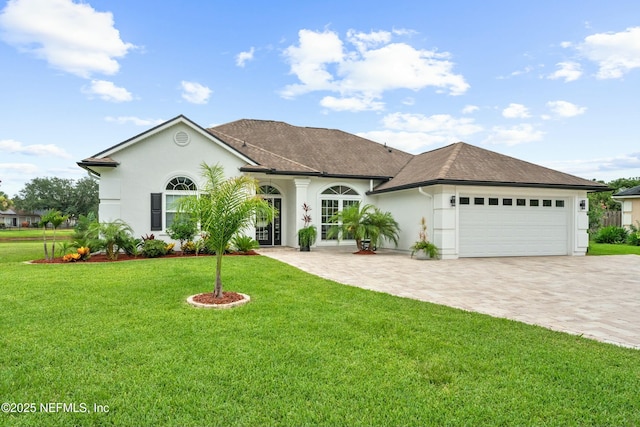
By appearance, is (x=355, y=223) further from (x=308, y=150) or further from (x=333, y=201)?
(x=308, y=150)

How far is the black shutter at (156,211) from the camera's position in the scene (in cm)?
1394

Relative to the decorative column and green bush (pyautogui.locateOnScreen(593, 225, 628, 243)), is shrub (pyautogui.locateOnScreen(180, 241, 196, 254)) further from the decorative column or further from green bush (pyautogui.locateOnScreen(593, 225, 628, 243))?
green bush (pyautogui.locateOnScreen(593, 225, 628, 243))

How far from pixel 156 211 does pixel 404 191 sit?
10.00 meters

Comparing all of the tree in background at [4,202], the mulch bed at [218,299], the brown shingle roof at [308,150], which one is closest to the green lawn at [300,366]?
the mulch bed at [218,299]

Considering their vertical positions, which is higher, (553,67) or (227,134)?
(553,67)

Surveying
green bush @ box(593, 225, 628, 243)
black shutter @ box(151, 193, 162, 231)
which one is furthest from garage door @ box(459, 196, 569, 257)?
black shutter @ box(151, 193, 162, 231)

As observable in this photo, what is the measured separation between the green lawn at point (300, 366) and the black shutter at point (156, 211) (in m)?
7.92

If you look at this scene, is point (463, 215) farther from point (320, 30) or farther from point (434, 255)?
point (320, 30)

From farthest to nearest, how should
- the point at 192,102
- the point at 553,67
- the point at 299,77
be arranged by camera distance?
the point at 299,77, the point at 192,102, the point at 553,67

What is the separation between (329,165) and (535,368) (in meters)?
14.5

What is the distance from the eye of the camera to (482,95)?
719 inches

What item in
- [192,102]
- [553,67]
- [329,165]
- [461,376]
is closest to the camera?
[461,376]

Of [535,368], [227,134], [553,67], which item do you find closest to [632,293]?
[535,368]

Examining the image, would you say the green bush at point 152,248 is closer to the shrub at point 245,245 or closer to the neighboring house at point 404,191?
the neighboring house at point 404,191
